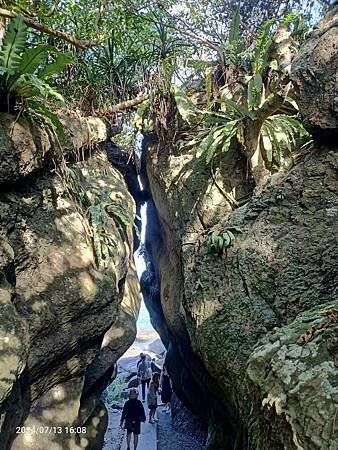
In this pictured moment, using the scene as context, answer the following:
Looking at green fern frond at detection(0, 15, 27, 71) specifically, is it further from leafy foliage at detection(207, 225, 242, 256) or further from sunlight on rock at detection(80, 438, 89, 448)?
sunlight on rock at detection(80, 438, 89, 448)

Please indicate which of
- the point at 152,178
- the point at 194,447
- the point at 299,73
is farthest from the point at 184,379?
the point at 299,73

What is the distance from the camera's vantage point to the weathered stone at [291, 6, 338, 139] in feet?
16.9

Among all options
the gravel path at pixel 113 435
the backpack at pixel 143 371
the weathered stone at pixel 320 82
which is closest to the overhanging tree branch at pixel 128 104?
the weathered stone at pixel 320 82

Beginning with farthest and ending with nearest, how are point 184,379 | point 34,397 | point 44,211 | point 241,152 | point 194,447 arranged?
point 184,379, point 194,447, point 241,152, point 44,211, point 34,397

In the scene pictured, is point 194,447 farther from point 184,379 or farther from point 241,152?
point 241,152

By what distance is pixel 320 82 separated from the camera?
525 cm

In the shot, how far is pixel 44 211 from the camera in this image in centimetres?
592

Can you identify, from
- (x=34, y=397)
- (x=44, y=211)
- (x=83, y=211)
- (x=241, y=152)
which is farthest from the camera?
(x=241, y=152)

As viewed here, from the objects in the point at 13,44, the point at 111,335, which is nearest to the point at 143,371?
the point at 111,335

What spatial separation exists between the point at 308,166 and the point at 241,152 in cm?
244

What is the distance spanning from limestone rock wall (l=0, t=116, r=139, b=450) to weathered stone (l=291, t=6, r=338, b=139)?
391 cm

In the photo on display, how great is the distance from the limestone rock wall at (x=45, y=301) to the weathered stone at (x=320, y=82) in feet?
12.8

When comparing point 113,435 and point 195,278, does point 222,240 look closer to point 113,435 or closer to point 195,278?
point 195,278

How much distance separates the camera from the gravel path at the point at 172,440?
28.2ft
